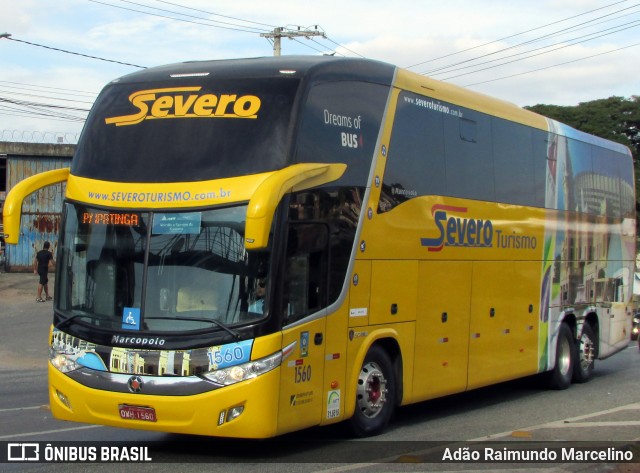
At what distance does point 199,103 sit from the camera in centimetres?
934

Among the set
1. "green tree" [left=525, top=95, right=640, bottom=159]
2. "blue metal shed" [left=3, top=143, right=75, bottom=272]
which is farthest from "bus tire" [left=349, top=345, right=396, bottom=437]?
"green tree" [left=525, top=95, right=640, bottom=159]

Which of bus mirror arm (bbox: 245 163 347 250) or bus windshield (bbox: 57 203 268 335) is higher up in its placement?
bus mirror arm (bbox: 245 163 347 250)

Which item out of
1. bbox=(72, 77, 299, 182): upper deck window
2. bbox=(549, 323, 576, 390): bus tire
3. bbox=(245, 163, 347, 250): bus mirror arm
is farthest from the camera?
bbox=(549, 323, 576, 390): bus tire

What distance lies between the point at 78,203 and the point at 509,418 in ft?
20.7

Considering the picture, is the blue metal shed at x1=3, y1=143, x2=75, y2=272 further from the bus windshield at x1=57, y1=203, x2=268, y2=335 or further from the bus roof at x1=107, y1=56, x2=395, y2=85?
the bus windshield at x1=57, y1=203, x2=268, y2=335

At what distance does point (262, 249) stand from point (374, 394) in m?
2.74

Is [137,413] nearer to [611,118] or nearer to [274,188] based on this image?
[274,188]

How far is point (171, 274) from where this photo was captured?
28.5 ft

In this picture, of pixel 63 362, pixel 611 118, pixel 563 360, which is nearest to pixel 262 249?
pixel 63 362

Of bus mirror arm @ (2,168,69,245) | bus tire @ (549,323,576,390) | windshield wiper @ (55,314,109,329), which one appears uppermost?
Result: bus mirror arm @ (2,168,69,245)

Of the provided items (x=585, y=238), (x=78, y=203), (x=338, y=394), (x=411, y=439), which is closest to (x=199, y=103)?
(x=78, y=203)

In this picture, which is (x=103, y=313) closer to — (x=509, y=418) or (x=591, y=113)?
(x=509, y=418)

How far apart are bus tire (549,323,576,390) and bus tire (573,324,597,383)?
1.04 ft

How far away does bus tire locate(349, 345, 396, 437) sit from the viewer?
1018cm
